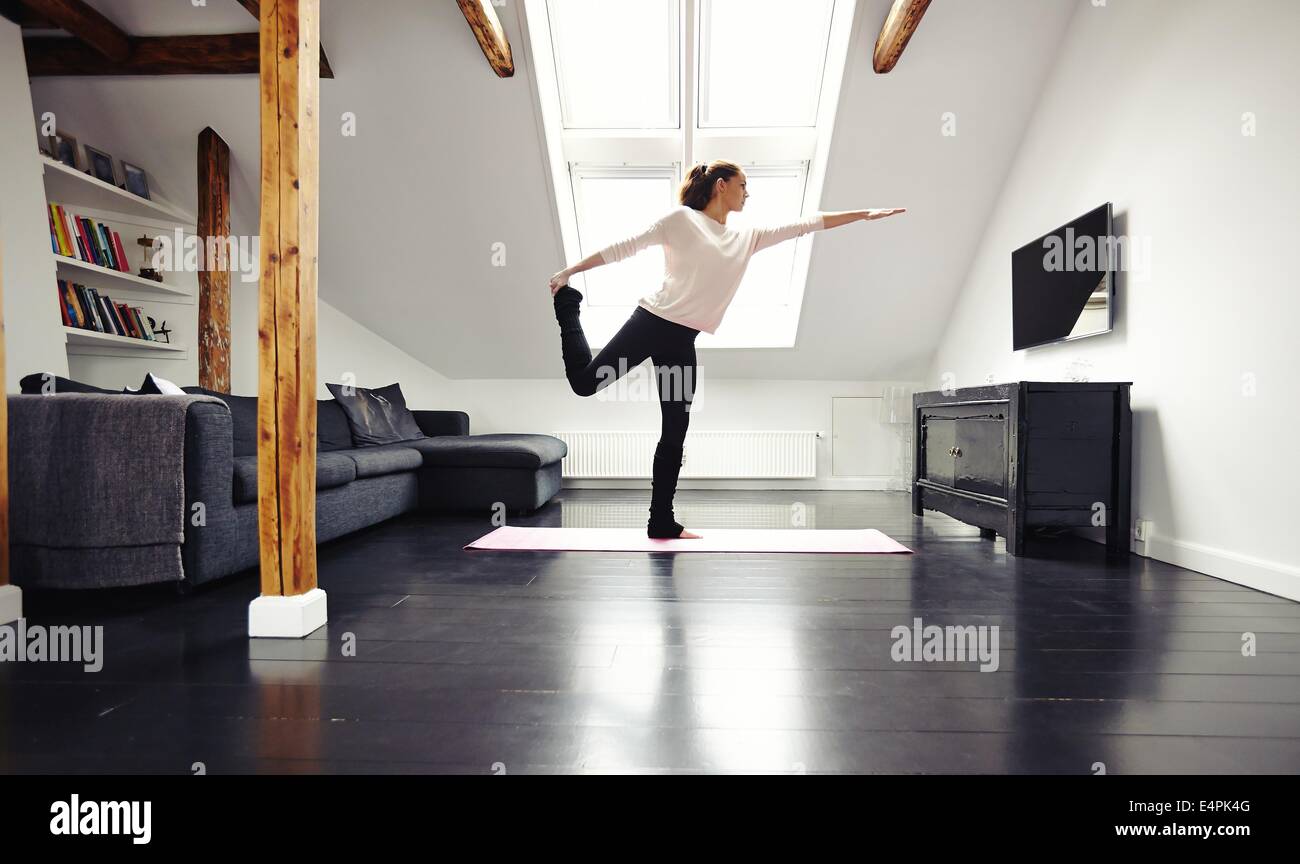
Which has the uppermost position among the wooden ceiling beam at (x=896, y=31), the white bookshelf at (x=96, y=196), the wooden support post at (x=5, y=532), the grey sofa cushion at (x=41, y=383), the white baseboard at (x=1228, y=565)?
the wooden ceiling beam at (x=896, y=31)

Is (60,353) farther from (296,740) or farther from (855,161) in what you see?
(855,161)

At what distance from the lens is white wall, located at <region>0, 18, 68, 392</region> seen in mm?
3066

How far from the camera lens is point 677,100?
418 centimetres

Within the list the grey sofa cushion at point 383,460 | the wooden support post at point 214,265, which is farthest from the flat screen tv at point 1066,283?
the wooden support post at point 214,265

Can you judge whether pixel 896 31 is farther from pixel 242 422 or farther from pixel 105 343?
pixel 105 343

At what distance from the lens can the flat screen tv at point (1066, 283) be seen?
288 cm

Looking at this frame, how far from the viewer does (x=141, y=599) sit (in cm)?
201

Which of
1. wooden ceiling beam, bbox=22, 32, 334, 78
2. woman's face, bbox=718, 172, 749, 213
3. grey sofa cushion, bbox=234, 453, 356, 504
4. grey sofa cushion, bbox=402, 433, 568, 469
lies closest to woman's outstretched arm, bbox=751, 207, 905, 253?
woman's face, bbox=718, 172, 749, 213

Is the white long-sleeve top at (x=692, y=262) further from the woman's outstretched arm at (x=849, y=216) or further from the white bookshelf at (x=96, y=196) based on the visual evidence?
the white bookshelf at (x=96, y=196)

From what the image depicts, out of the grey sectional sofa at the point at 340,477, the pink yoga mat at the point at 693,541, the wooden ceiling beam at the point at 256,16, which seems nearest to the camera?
the grey sectional sofa at the point at 340,477

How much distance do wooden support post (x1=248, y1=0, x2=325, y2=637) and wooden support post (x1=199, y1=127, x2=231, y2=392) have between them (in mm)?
3072

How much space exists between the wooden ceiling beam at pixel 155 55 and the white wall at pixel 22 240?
48 centimetres

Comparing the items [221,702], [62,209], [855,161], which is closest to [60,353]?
[62,209]

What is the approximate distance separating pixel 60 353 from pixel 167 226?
1.63m
